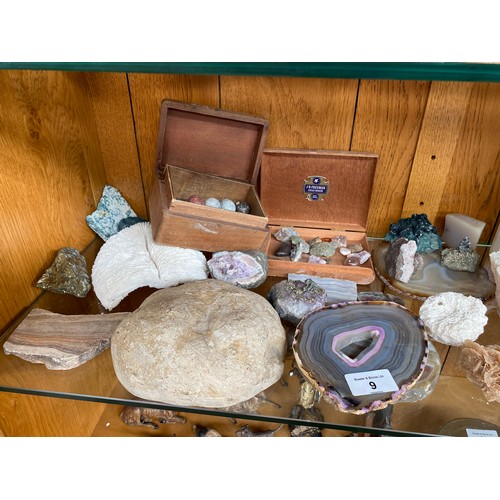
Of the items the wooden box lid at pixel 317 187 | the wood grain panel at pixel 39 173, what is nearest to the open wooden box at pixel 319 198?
the wooden box lid at pixel 317 187

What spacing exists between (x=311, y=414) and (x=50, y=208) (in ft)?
2.27

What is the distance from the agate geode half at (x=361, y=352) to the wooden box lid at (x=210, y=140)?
1.50 ft

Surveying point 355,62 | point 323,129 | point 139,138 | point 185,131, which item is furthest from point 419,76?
point 139,138

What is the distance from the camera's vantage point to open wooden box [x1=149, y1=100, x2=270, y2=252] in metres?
0.93

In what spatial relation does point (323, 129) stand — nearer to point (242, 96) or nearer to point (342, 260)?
point (242, 96)

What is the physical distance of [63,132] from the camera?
957 millimetres

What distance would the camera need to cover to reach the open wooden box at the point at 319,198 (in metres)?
0.99

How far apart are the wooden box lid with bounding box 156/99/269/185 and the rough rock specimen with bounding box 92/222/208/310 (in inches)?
8.1

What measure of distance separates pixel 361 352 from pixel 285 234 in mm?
434

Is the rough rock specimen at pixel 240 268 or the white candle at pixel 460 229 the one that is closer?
the rough rock specimen at pixel 240 268

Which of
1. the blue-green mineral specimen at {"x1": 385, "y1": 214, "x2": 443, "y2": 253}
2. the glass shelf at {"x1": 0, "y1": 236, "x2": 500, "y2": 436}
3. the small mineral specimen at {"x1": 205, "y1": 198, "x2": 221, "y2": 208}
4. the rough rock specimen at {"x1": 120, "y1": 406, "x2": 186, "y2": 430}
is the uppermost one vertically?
the small mineral specimen at {"x1": 205, "y1": 198, "x2": 221, "y2": 208}

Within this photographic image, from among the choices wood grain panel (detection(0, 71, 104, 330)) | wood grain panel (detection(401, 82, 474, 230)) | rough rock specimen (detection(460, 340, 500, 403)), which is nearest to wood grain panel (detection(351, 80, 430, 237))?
wood grain panel (detection(401, 82, 474, 230))

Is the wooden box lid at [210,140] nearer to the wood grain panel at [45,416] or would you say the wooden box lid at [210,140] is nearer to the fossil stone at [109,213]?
the fossil stone at [109,213]

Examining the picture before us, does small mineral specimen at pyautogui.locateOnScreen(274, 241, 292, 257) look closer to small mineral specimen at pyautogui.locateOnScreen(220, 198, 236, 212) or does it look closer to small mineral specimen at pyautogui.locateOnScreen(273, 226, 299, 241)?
small mineral specimen at pyautogui.locateOnScreen(273, 226, 299, 241)
